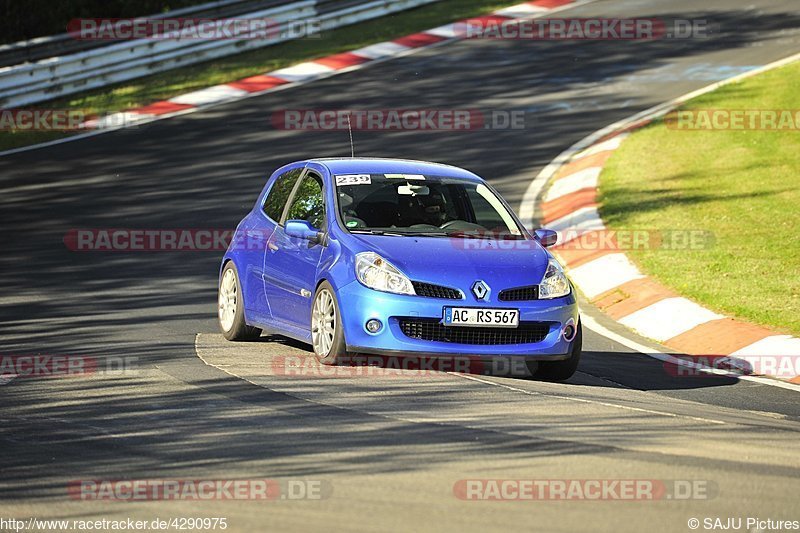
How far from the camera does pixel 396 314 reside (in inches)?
366

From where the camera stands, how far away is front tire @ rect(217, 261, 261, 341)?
11.3 meters

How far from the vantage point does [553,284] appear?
979cm

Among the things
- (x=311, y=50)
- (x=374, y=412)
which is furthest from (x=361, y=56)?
(x=374, y=412)

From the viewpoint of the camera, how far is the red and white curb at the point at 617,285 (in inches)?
459

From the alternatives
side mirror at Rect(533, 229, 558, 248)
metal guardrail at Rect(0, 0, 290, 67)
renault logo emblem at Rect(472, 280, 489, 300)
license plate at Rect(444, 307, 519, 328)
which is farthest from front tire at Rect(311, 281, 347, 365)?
metal guardrail at Rect(0, 0, 290, 67)

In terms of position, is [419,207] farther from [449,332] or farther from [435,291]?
[449,332]

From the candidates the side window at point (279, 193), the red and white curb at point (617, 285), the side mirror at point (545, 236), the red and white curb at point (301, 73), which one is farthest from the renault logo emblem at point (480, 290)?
the red and white curb at point (301, 73)

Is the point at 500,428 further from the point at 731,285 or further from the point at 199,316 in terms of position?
the point at 731,285

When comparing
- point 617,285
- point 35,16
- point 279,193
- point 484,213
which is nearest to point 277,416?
point 484,213

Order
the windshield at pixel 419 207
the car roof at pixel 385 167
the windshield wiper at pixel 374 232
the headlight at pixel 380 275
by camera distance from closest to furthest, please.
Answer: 1. the headlight at pixel 380 275
2. the windshield wiper at pixel 374 232
3. the windshield at pixel 419 207
4. the car roof at pixel 385 167

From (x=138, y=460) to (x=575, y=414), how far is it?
244 centimetres

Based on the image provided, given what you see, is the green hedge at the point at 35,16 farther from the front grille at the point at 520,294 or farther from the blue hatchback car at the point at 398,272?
the front grille at the point at 520,294

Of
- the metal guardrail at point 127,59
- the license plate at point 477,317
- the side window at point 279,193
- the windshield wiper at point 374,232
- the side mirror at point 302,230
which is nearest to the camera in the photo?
the license plate at point 477,317

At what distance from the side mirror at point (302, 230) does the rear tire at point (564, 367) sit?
187 cm
